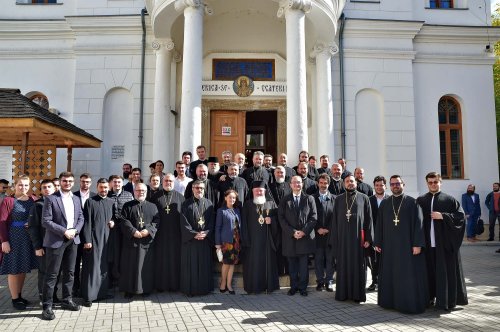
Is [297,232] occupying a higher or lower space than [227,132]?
lower

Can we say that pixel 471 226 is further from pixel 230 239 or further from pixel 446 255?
pixel 230 239

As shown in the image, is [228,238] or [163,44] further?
[163,44]

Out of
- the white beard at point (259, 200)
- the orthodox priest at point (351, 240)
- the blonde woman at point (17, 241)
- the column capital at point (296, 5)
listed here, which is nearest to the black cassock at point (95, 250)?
the blonde woman at point (17, 241)

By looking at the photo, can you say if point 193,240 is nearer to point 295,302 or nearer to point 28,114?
point 295,302

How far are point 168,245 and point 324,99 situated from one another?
7072 millimetres

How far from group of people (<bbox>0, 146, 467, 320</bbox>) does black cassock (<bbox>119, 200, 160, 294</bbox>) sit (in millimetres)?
16

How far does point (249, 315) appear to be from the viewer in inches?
191

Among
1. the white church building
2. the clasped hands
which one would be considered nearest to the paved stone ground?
the clasped hands

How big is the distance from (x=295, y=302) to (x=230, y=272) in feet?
3.84

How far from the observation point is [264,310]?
505 centimetres

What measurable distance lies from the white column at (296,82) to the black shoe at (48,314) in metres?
5.72

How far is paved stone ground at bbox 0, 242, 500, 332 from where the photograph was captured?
14.5 feet

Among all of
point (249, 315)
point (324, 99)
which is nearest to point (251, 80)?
point (324, 99)

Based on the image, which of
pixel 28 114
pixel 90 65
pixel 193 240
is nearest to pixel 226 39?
pixel 90 65
